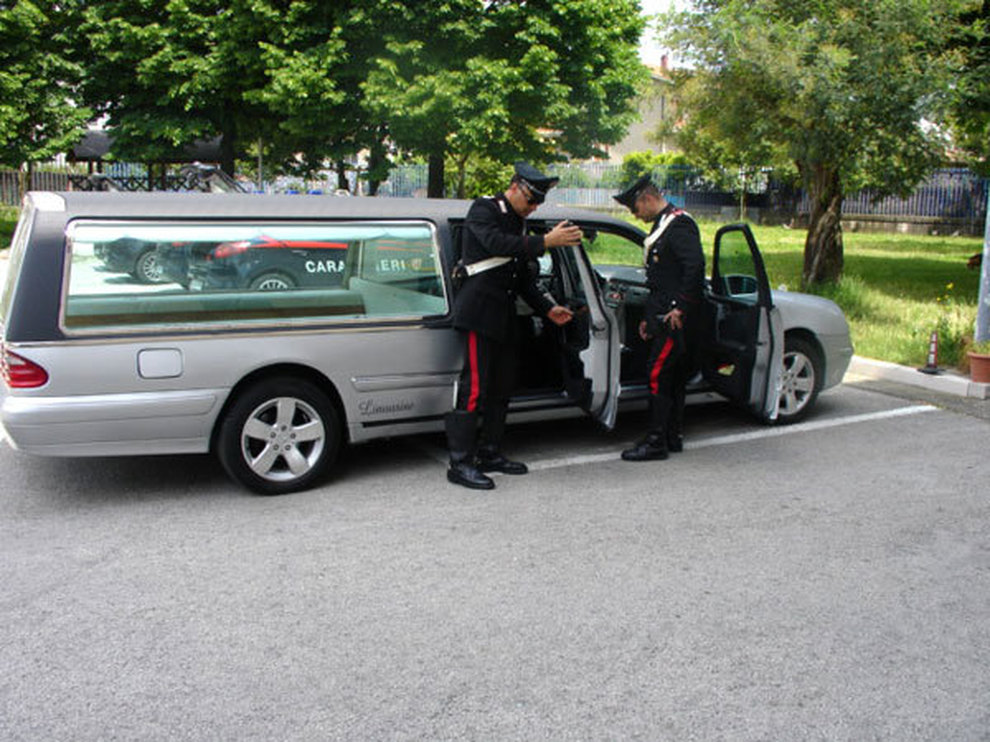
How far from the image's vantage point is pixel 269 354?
5129 millimetres

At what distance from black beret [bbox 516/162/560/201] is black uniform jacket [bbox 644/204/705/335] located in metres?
0.90

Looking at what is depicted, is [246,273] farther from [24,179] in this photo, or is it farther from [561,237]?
[24,179]

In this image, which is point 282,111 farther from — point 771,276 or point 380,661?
point 380,661

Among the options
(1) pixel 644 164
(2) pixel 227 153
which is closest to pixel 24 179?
(2) pixel 227 153

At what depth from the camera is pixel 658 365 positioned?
233 inches

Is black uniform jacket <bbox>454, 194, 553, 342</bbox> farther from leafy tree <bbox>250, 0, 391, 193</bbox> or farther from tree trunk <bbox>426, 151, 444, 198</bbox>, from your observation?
tree trunk <bbox>426, 151, 444, 198</bbox>

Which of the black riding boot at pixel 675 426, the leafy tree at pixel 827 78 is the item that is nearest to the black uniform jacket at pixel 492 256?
the black riding boot at pixel 675 426

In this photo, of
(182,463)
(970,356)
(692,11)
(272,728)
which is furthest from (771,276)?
(272,728)

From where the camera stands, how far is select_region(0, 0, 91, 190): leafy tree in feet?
67.9

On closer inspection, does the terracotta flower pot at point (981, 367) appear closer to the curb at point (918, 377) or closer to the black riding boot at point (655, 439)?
the curb at point (918, 377)

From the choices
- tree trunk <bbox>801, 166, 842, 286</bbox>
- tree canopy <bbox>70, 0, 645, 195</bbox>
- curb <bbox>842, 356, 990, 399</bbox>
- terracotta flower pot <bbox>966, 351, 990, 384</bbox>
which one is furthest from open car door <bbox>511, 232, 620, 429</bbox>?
tree canopy <bbox>70, 0, 645, 195</bbox>

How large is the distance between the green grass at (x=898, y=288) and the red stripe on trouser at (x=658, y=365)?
978mm

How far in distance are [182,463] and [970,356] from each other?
6.48 meters

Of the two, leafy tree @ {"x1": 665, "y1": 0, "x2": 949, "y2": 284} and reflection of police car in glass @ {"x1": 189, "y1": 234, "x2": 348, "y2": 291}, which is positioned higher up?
leafy tree @ {"x1": 665, "y1": 0, "x2": 949, "y2": 284}
